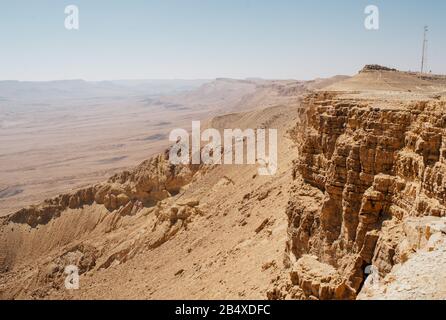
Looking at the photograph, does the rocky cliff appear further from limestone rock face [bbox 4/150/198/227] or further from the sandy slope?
limestone rock face [bbox 4/150/198/227]

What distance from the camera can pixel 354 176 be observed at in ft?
42.0

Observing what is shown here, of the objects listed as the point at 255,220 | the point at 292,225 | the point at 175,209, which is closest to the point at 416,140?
the point at 292,225

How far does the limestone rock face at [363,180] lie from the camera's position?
34.1 ft

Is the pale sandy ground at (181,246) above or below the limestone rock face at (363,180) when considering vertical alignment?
below

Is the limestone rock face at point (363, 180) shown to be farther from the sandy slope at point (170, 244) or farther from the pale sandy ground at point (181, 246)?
the sandy slope at point (170, 244)

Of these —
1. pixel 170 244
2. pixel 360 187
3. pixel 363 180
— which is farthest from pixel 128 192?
pixel 363 180

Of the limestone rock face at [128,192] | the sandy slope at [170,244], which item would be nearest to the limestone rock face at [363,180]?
the sandy slope at [170,244]

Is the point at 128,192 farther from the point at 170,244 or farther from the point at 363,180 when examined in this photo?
the point at 363,180

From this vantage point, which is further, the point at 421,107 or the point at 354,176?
the point at 354,176

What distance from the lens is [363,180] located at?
12523 mm

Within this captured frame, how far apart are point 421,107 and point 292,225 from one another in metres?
6.05
